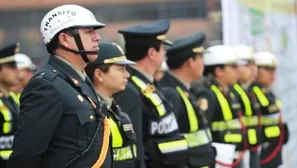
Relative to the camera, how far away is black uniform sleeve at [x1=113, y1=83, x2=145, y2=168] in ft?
19.0

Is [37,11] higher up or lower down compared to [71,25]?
lower down

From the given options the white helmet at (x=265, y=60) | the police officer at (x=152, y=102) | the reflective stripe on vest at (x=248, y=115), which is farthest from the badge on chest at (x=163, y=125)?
the white helmet at (x=265, y=60)

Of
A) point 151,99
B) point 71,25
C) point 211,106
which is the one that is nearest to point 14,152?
point 71,25

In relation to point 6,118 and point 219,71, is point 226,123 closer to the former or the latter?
point 219,71

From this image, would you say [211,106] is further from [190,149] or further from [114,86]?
[114,86]

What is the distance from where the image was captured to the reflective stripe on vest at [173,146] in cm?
627

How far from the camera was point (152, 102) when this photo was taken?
6207 millimetres

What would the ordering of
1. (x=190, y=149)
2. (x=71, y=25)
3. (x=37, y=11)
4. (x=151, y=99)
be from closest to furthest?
(x=71, y=25)
(x=151, y=99)
(x=190, y=149)
(x=37, y=11)

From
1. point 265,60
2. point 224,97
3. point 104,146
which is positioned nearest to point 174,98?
point 224,97

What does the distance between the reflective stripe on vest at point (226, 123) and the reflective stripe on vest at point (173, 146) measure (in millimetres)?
1941

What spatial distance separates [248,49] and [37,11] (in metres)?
19.8

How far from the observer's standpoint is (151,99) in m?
6.21

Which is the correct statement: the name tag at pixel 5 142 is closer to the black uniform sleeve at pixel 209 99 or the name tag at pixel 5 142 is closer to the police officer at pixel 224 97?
the black uniform sleeve at pixel 209 99

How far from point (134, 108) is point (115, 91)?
0.35 m
